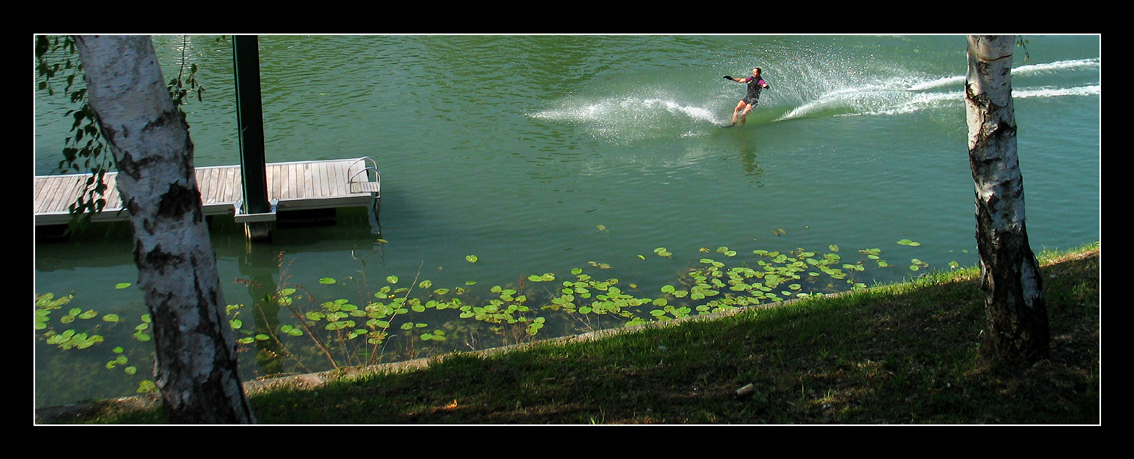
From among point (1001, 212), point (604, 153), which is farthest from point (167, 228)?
point (604, 153)

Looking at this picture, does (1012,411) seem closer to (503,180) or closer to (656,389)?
(656,389)

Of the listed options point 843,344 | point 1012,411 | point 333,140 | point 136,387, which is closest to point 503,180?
point 333,140

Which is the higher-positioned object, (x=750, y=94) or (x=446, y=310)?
(x=750, y=94)

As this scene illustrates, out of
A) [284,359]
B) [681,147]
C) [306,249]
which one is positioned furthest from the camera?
[681,147]

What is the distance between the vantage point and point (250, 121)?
399 inches

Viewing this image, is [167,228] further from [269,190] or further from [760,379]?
[269,190]

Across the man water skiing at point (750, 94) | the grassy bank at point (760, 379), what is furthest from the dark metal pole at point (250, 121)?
the man water skiing at point (750, 94)

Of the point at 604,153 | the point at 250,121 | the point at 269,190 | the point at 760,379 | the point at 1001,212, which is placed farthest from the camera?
the point at 604,153

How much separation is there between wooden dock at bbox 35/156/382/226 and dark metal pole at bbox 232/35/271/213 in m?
0.25

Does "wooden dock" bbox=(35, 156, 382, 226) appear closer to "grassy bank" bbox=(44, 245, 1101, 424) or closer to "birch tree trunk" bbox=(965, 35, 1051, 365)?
"grassy bank" bbox=(44, 245, 1101, 424)

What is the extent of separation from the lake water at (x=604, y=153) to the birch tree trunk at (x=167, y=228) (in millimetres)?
3679

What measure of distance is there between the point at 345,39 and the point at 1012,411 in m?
19.2

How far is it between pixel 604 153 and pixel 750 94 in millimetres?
3654

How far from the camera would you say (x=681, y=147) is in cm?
1542
